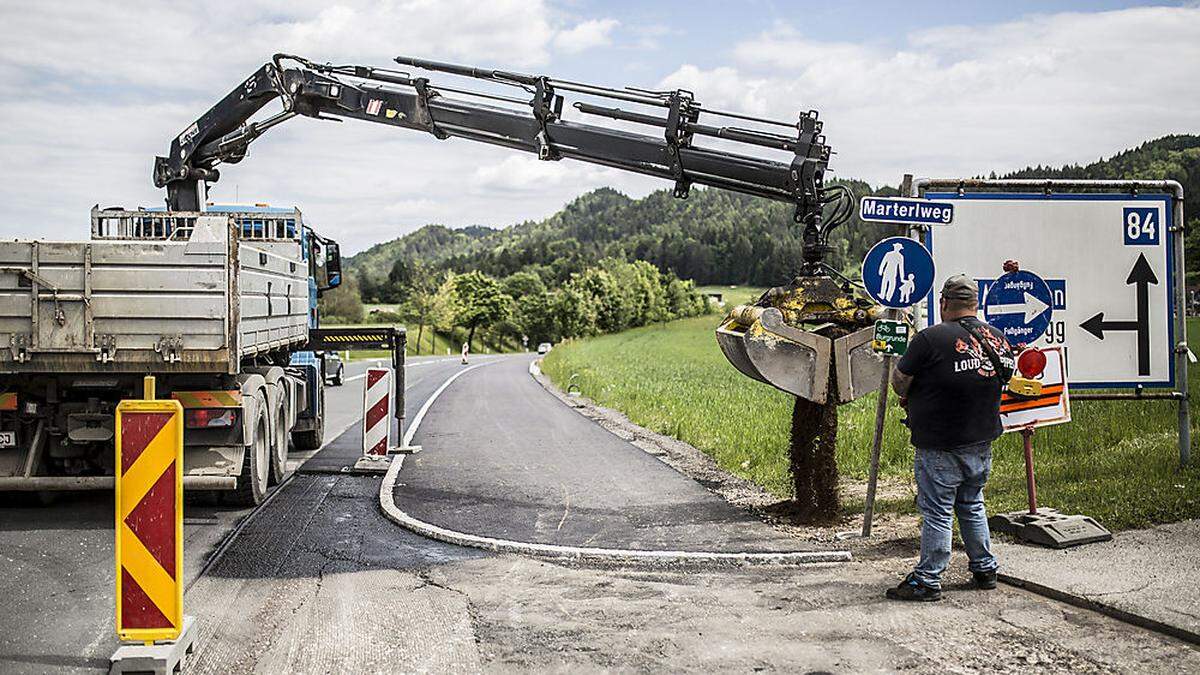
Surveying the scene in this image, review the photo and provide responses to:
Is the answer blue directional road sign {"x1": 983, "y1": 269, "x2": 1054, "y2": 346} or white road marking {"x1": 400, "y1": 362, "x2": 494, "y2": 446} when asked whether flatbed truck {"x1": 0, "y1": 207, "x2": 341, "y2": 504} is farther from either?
blue directional road sign {"x1": 983, "y1": 269, "x2": 1054, "y2": 346}

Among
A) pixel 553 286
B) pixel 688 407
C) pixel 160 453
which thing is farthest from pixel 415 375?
pixel 553 286

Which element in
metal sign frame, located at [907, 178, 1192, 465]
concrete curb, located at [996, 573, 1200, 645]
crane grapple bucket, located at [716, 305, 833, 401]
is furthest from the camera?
metal sign frame, located at [907, 178, 1192, 465]

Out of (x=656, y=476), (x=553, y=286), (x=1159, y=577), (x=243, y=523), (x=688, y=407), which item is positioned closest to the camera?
(x=1159, y=577)

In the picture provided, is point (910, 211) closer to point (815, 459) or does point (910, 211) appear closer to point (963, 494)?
point (815, 459)

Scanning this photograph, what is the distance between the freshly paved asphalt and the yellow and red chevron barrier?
147 inches

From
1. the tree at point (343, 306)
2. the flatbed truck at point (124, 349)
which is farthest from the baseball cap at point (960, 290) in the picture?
the tree at point (343, 306)

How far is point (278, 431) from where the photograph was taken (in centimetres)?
1230

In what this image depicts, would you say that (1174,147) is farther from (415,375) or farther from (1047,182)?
(415,375)

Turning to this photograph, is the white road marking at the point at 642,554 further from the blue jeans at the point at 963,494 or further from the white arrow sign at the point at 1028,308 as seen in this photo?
the white arrow sign at the point at 1028,308

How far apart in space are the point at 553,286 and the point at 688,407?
142553 mm

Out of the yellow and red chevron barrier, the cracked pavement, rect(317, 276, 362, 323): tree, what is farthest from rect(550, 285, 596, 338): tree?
the yellow and red chevron barrier

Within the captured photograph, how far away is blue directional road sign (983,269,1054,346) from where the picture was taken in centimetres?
967

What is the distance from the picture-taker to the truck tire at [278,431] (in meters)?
11.8

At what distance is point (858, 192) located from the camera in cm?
945
